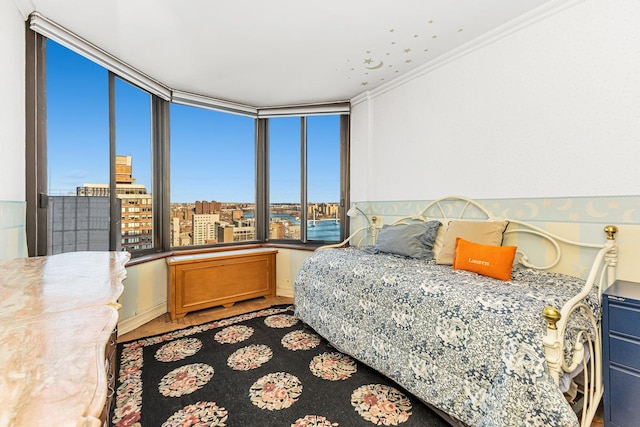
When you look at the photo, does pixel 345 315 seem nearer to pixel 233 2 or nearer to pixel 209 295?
pixel 209 295

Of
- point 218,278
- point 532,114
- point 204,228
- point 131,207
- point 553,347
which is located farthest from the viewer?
point 204,228

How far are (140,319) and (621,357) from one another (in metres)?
3.45

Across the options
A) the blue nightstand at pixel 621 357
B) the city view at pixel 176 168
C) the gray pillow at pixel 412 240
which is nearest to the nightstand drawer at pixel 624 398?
the blue nightstand at pixel 621 357

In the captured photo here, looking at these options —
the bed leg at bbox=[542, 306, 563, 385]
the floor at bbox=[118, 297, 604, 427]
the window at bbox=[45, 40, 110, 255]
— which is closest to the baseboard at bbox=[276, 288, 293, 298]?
the floor at bbox=[118, 297, 604, 427]

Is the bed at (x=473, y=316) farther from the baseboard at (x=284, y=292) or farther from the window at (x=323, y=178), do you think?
the window at (x=323, y=178)

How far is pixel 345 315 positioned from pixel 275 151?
251 cm

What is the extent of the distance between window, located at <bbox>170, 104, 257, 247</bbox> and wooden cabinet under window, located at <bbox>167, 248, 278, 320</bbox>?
45 centimetres

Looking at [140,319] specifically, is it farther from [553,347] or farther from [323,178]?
[553,347]

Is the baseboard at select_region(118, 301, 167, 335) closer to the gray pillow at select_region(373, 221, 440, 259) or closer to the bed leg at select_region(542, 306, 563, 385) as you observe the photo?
the gray pillow at select_region(373, 221, 440, 259)

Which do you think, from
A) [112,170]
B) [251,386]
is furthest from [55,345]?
[112,170]

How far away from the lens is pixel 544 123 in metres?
1.96

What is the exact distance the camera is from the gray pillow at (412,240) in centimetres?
246

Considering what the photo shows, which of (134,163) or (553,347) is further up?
(134,163)

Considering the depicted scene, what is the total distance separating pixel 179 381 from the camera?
1.85 m
